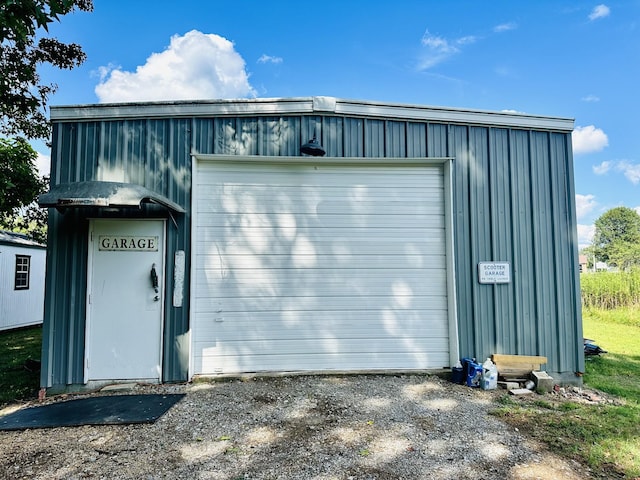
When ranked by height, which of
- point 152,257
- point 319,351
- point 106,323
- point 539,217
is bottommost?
point 319,351

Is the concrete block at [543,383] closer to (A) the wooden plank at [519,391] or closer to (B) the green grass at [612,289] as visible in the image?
(A) the wooden plank at [519,391]

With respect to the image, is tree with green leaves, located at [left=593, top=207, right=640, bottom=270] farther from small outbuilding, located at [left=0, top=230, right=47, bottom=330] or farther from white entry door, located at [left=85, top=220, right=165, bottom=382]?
small outbuilding, located at [left=0, top=230, right=47, bottom=330]

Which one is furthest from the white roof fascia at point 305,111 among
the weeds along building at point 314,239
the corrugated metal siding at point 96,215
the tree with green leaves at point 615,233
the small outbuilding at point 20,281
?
the tree with green leaves at point 615,233

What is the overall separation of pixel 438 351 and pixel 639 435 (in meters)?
2.09

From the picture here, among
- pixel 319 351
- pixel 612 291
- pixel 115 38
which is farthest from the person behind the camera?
pixel 612 291

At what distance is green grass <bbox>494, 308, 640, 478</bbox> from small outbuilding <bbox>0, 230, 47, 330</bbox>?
13.1 m

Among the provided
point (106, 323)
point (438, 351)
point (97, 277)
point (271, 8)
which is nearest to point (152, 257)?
point (97, 277)

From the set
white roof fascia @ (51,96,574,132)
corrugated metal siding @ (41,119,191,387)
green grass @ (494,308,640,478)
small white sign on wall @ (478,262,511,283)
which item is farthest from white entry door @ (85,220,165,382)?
small white sign on wall @ (478,262,511,283)

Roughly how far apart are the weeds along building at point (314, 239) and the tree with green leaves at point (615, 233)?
5437cm

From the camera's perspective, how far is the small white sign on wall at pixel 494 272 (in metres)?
4.50

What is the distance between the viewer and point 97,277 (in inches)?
163

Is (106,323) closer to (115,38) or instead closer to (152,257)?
(152,257)

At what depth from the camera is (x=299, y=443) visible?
2.64 metres

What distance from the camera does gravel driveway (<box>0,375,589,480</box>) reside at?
7.39 ft
